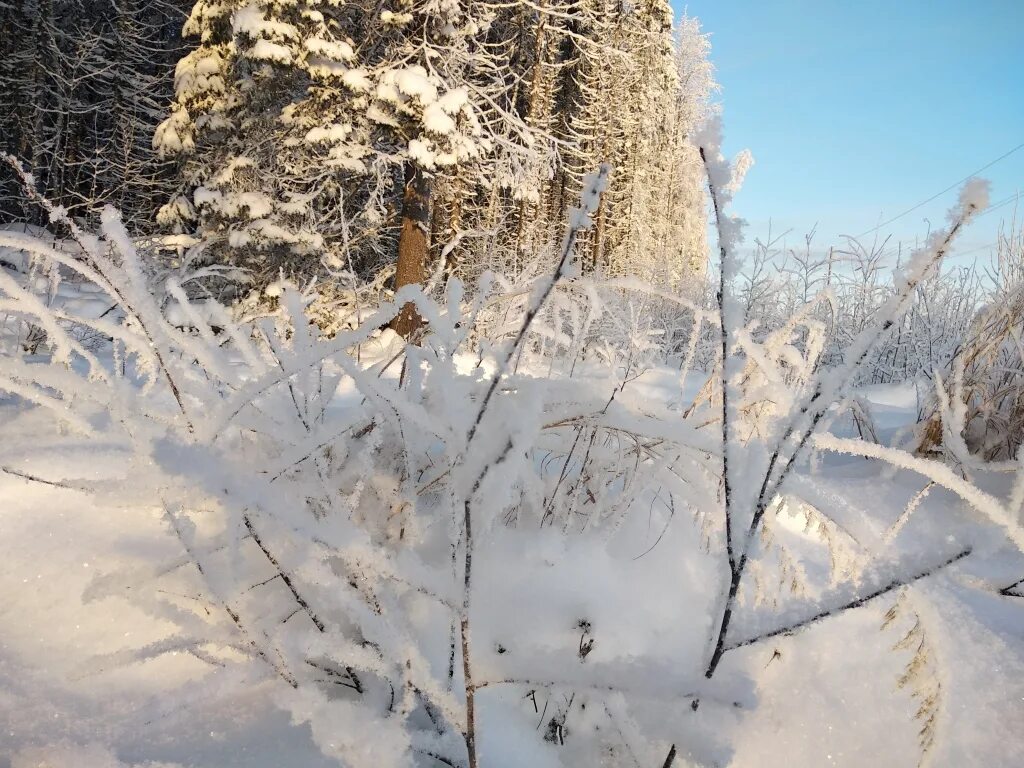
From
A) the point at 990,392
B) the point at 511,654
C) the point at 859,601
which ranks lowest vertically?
the point at 511,654

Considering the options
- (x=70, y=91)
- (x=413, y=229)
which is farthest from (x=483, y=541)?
(x=70, y=91)

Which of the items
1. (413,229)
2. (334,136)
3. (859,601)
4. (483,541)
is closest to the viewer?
(859,601)

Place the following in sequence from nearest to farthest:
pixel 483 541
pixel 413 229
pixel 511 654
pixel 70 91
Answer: pixel 511 654 → pixel 483 541 → pixel 413 229 → pixel 70 91

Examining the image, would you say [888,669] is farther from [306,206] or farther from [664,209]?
[664,209]

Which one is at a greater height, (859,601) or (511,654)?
(859,601)

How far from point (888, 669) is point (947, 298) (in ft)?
23.0

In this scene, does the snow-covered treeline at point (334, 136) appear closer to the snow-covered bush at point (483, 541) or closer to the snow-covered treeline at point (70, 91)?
the snow-covered treeline at point (70, 91)

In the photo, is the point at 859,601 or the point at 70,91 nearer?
the point at 859,601

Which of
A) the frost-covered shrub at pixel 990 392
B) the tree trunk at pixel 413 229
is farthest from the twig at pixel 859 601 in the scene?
the tree trunk at pixel 413 229

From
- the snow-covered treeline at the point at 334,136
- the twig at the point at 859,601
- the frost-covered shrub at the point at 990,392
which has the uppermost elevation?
the snow-covered treeline at the point at 334,136

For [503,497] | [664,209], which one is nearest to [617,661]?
[503,497]

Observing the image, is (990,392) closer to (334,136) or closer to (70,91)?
(334,136)

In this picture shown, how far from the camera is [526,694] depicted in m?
0.92

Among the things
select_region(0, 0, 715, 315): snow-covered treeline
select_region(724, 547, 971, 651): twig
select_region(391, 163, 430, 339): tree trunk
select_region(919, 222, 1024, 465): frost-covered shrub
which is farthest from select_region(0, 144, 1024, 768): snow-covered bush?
select_region(391, 163, 430, 339): tree trunk
